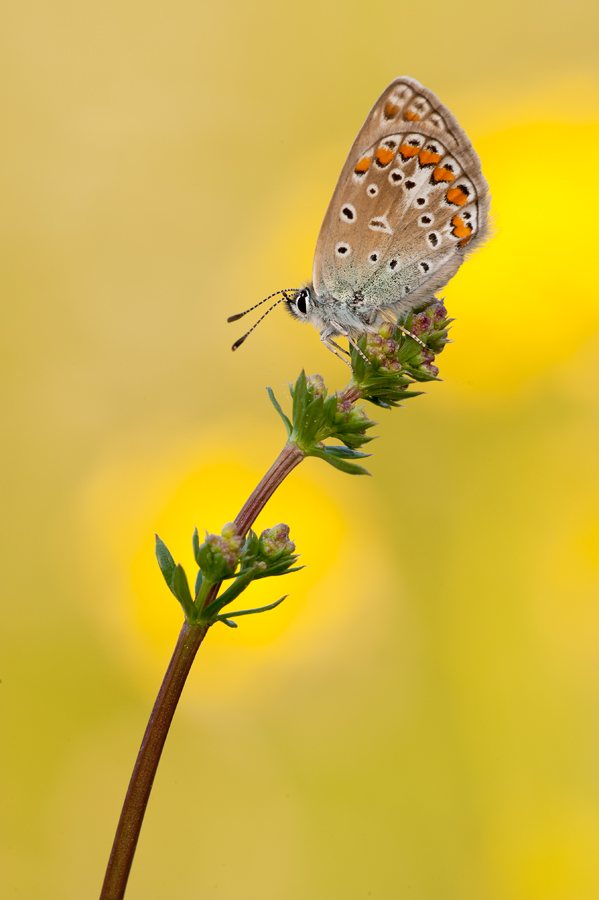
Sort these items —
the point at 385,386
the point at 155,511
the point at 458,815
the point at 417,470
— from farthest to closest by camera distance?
1. the point at 417,470
2. the point at 155,511
3. the point at 458,815
4. the point at 385,386

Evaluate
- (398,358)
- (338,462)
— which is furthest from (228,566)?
(398,358)

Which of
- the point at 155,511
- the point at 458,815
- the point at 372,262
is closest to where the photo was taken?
the point at 372,262

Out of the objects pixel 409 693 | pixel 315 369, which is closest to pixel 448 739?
pixel 409 693

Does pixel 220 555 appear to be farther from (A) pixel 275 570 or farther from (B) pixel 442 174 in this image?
(B) pixel 442 174

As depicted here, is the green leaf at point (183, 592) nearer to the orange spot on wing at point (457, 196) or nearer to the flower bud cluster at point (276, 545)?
the flower bud cluster at point (276, 545)

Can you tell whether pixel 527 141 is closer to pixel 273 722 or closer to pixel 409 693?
pixel 409 693

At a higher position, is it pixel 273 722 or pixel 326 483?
pixel 326 483

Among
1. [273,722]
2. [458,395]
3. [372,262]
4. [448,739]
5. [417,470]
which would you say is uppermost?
[458,395]
